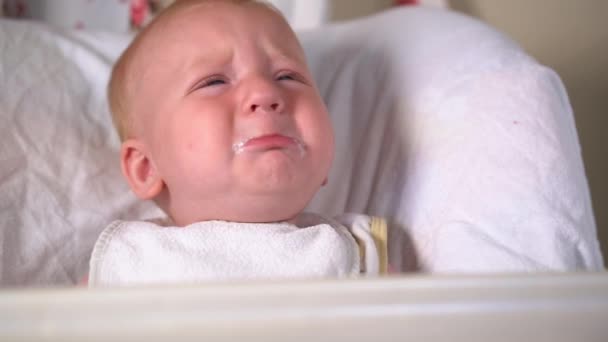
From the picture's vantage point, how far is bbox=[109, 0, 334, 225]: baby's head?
0.65m

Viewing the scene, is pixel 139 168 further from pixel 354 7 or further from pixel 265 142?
pixel 354 7

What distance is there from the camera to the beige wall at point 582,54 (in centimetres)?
120

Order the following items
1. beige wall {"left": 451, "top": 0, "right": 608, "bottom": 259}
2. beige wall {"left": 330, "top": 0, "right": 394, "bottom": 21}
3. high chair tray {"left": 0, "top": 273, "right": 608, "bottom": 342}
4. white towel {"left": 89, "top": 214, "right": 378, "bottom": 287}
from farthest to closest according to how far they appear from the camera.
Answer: beige wall {"left": 330, "top": 0, "right": 394, "bottom": 21} < beige wall {"left": 451, "top": 0, "right": 608, "bottom": 259} < white towel {"left": 89, "top": 214, "right": 378, "bottom": 287} < high chair tray {"left": 0, "top": 273, "right": 608, "bottom": 342}

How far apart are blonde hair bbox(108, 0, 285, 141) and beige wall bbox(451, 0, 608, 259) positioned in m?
0.68

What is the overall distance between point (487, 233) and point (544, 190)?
8cm

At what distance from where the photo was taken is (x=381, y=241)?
696mm

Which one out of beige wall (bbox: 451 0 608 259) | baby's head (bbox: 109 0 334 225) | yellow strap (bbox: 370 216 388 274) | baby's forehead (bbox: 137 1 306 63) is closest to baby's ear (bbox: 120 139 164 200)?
baby's head (bbox: 109 0 334 225)

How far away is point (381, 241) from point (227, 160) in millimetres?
199

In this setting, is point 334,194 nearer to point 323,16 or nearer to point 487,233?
point 487,233

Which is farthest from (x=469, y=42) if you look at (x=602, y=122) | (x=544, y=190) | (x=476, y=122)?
(x=602, y=122)

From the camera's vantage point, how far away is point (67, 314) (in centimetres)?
31

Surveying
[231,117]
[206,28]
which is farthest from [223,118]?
[206,28]

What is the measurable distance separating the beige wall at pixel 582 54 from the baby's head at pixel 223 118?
0.68 metres

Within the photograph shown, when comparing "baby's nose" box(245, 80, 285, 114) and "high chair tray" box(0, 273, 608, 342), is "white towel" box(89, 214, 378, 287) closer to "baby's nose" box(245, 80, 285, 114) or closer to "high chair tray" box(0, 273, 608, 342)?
"baby's nose" box(245, 80, 285, 114)
